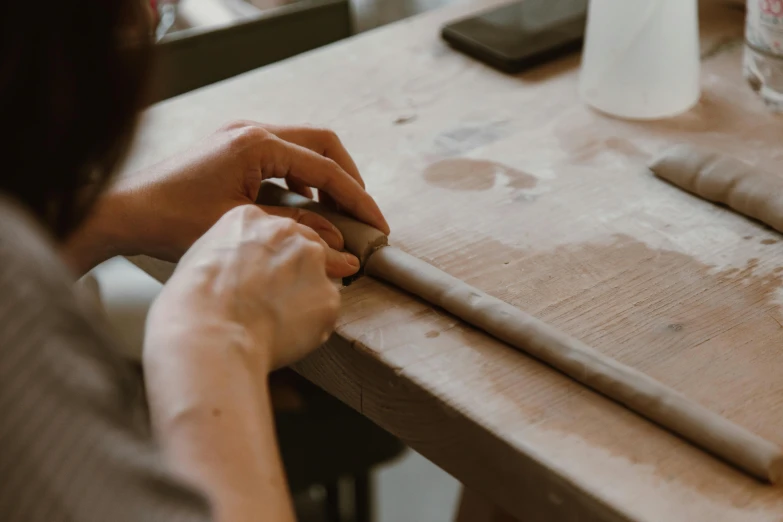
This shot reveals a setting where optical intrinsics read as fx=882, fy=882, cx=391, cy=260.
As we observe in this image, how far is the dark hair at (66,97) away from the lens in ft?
1.48

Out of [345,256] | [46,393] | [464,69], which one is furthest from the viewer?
[464,69]

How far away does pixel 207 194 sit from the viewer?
830 mm

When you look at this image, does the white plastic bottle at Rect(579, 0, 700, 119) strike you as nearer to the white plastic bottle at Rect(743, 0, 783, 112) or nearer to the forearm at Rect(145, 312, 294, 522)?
the white plastic bottle at Rect(743, 0, 783, 112)

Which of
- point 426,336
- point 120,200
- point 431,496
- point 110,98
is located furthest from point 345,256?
point 431,496

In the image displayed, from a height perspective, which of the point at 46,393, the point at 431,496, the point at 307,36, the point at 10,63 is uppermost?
the point at 10,63

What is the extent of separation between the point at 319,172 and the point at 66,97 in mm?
378

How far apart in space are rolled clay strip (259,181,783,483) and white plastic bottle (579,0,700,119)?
40cm

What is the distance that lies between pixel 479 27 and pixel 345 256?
0.57 meters

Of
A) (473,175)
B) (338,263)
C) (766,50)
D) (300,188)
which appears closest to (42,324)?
(338,263)

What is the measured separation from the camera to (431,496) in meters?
1.75

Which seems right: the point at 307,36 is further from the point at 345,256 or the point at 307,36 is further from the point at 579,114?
the point at 345,256

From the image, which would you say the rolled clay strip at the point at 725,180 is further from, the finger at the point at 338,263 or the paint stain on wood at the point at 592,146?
the finger at the point at 338,263

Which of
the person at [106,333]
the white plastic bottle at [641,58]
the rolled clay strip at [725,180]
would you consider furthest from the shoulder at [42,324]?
→ the white plastic bottle at [641,58]

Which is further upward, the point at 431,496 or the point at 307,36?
the point at 307,36
